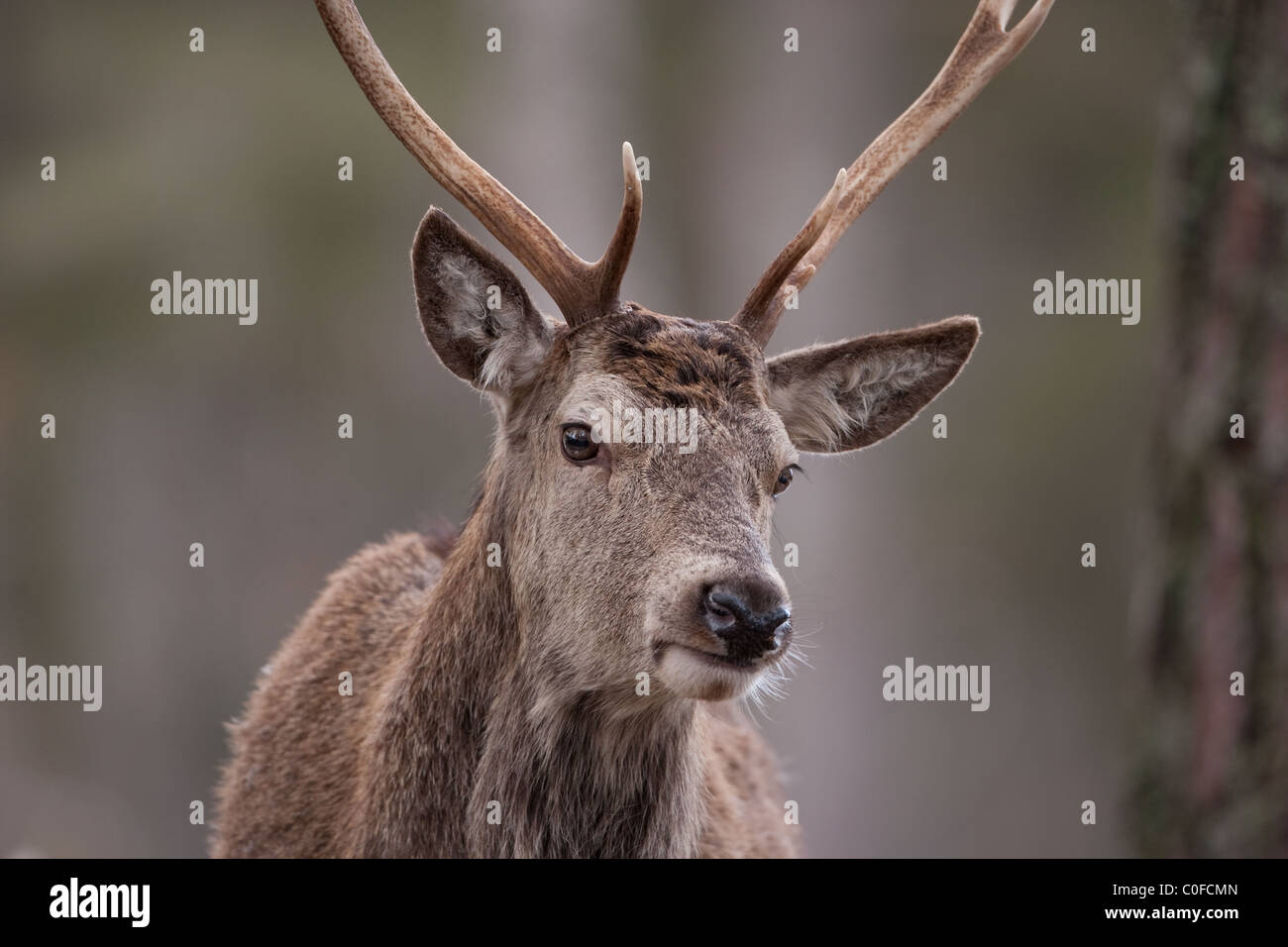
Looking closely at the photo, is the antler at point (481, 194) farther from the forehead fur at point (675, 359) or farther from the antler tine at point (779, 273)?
the antler tine at point (779, 273)

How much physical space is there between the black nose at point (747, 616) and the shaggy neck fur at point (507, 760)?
657 millimetres

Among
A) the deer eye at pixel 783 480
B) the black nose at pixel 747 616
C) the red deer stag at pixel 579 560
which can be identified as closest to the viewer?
the black nose at pixel 747 616

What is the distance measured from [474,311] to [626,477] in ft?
3.13

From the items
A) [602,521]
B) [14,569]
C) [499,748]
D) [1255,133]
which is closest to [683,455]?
[602,521]

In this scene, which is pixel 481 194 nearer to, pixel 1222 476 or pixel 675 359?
pixel 675 359

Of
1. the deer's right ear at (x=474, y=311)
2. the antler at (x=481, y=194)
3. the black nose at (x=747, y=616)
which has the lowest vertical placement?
the black nose at (x=747, y=616)

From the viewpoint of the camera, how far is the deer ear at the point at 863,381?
6.69 metres

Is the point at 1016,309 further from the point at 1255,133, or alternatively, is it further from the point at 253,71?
the point at 1255,133

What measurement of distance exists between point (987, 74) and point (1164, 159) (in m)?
0.97

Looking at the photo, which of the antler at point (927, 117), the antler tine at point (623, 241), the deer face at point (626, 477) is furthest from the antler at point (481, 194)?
the antler at point (927, 117)

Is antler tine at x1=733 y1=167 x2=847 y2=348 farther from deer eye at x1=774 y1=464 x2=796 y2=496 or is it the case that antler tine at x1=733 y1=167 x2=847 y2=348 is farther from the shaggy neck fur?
the shaggy neck fur

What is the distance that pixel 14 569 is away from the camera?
2039 centimetres

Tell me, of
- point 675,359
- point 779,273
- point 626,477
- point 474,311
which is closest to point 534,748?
point 626,477

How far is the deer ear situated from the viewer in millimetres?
6691
